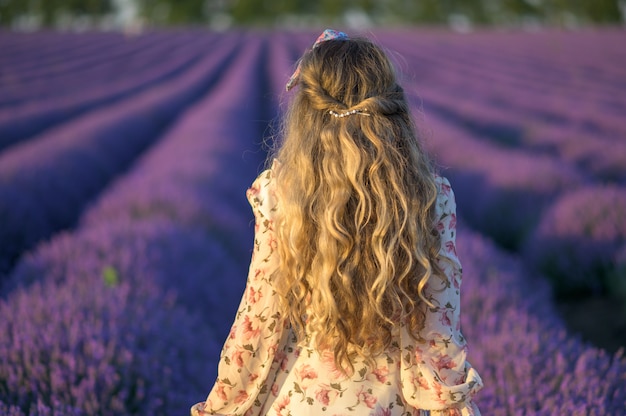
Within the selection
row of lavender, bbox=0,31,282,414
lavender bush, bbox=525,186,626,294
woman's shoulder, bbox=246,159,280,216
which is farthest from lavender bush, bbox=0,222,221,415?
lavender bush, bbox=525,186,626,294

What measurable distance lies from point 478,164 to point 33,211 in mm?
3784

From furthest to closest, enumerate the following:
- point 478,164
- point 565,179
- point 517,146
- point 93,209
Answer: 1. point 517,146
2. point 478,164
3. point 565,179
4. point 93,209

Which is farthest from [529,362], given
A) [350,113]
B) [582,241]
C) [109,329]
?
[582,241]

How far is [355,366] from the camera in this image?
124cm

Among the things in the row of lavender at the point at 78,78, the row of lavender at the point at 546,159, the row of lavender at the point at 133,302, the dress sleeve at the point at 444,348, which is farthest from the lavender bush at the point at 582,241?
the row of lavender at the point at 78,78

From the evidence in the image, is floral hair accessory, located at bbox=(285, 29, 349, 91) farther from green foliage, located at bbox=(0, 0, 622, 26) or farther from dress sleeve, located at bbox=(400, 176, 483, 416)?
green foliage, located at bbox=(0, 0, 622, 26)

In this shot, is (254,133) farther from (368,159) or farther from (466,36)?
(466,36)

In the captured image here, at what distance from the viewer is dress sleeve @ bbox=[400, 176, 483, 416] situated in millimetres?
1183

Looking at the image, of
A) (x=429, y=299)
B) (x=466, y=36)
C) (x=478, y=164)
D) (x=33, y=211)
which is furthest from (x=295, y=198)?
(x=466, y=36)

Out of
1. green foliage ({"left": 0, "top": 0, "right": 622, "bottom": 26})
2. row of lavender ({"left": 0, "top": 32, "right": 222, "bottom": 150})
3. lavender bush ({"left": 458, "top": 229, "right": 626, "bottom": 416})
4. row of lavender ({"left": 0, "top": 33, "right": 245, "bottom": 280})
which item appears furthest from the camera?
green foliage ({"left": 0, "top": 0, "right": 622, "bottom": 26})

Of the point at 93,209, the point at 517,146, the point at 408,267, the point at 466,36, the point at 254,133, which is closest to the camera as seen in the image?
the point at 408,267

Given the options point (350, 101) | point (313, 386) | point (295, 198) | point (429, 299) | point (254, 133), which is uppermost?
point (350, 101)

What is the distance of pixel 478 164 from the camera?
543cm

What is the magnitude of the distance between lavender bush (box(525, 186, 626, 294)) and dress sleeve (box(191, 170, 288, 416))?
2816mm
